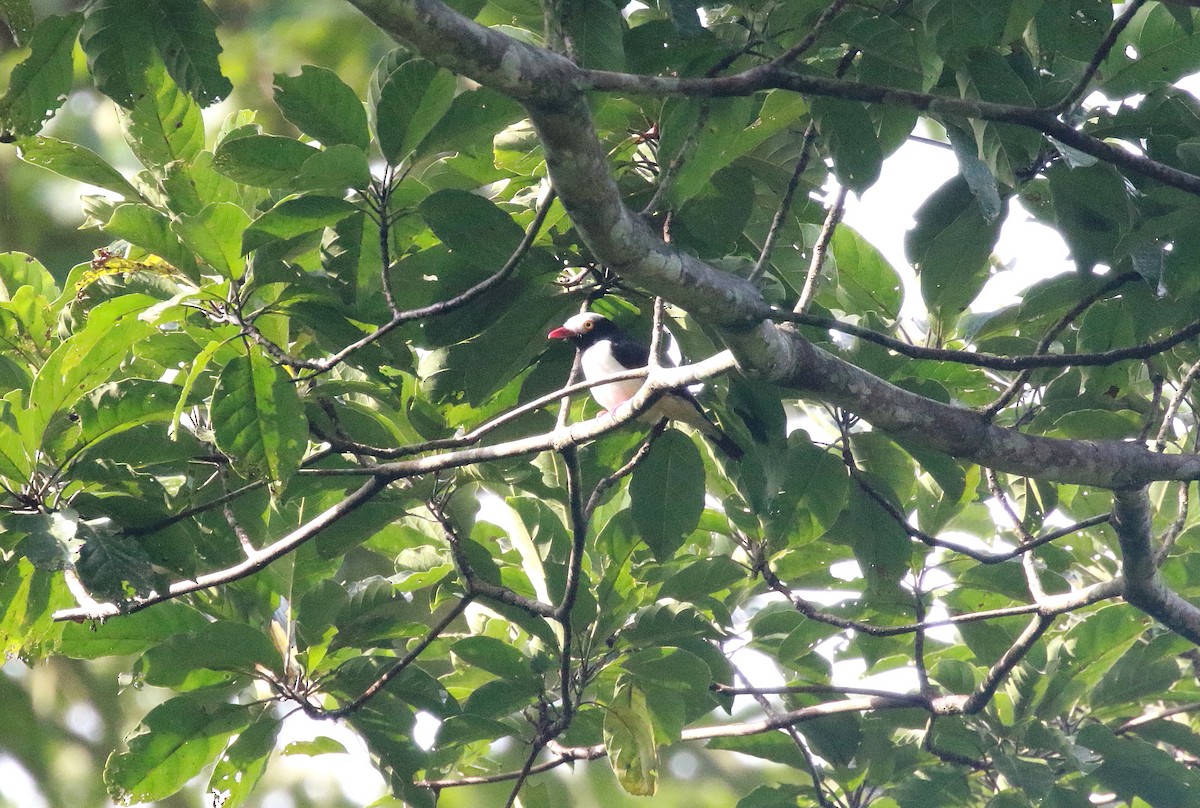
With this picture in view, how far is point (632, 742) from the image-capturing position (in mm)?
3119

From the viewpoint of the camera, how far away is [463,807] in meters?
4.66

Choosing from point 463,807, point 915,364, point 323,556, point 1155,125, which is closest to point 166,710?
point 323,556

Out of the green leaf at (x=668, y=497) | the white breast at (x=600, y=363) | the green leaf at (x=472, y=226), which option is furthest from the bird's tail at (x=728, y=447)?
the white breast at (x=600, y=363)

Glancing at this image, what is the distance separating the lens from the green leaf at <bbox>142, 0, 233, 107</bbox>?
6.97 feet

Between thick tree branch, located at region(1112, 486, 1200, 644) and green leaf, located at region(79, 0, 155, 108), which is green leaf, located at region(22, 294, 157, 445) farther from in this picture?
thick tree branch, located at region(1112, 486, 1200, 644)

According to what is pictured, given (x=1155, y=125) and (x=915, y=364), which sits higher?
(x=1155, y=125)

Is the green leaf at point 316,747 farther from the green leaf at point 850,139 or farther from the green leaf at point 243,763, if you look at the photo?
the green leaf at point 850,139

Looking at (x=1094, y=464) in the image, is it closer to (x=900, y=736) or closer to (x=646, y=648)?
(x=646, y=648)

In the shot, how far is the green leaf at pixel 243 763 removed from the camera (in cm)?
313

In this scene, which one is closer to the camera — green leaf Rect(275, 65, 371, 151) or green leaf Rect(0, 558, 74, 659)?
green leaf Rect(275, 65, 371, 151)

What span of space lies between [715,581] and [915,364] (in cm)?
89

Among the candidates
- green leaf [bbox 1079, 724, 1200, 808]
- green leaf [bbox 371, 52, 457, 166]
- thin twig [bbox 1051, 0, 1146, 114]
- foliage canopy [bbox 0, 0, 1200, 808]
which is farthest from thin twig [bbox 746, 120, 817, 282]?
green leaf [bbox 1079, 724, 1200, 808]

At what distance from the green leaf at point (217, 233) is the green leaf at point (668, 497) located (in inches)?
49.2

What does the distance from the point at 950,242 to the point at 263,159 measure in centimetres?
174
